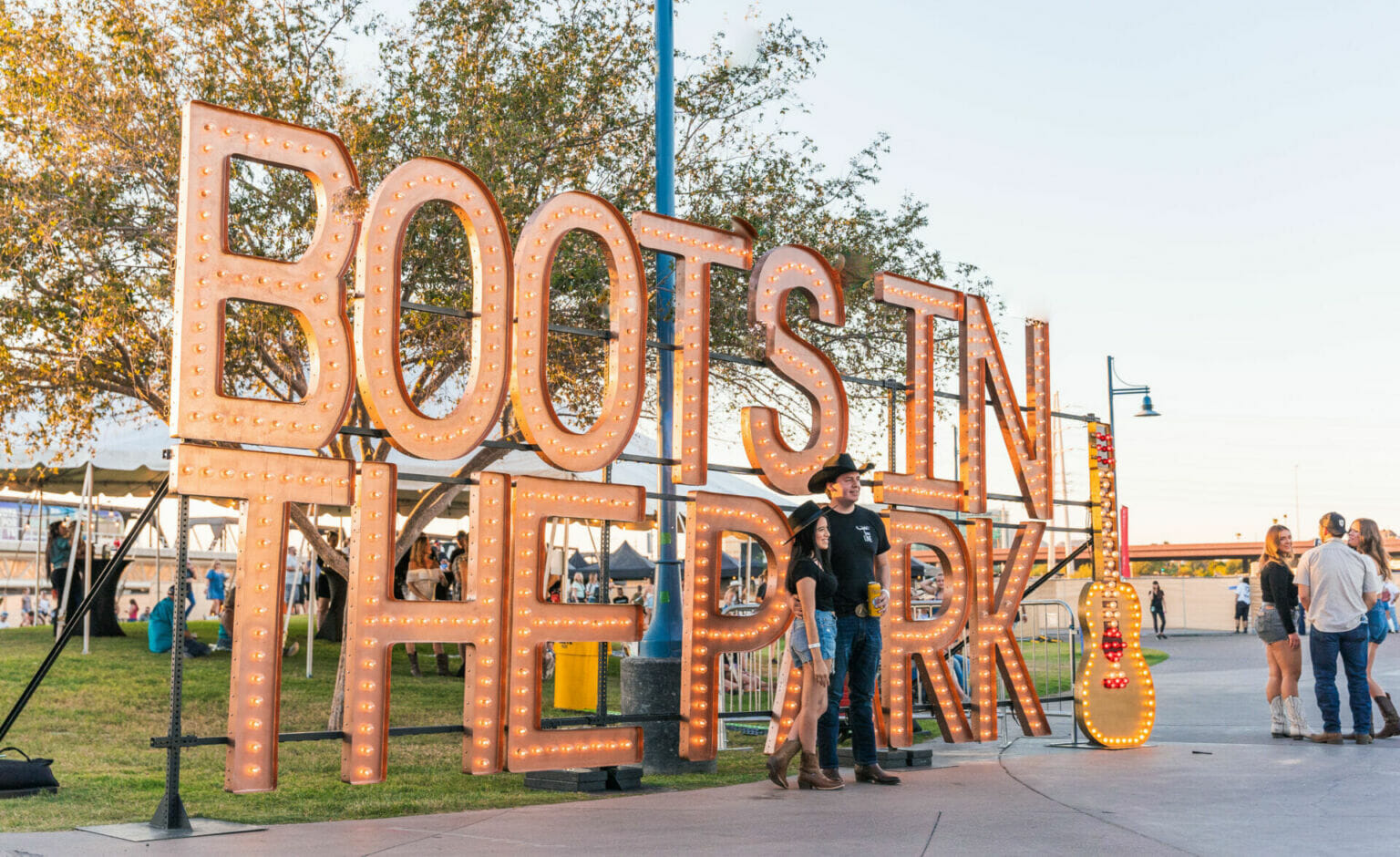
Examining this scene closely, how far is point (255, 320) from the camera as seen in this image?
41.4 ft

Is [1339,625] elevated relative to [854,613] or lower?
lower

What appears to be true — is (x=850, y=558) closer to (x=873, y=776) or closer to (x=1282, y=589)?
(x=873, y=776)

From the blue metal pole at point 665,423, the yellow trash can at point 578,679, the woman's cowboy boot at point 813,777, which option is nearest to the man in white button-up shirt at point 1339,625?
the woman's cowboy boot at point 813,777

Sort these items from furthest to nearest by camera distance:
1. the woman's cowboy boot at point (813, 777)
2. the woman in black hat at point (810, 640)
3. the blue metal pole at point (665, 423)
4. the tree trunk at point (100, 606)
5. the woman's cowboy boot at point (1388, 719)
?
the tree trunk at point (100, 606) → the woman's cowboy boot at point (1388, 719) → the blue metal pole at point (665, 423) → the woman's cowboy boot at point (813, 777) → the woman in black hat at point (810, 640)

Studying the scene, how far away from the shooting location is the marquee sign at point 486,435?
22.5 feet

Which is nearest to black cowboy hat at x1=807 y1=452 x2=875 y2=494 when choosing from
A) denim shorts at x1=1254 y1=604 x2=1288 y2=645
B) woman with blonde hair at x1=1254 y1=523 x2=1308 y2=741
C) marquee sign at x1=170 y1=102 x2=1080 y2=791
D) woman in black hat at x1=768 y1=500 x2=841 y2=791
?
woman in black hat at x1=768 y1=500 x2=841 y2=791

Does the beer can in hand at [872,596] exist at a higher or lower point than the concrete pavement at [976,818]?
higher

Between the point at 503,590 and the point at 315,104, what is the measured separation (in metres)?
7.49

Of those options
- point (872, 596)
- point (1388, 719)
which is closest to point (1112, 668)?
point (1388, 719)

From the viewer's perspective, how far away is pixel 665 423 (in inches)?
395

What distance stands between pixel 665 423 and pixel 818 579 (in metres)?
2.33

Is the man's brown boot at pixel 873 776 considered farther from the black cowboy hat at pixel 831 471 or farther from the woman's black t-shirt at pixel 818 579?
the black cowboy hat at pixel 831 471

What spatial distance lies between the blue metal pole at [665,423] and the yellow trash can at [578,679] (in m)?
2.86

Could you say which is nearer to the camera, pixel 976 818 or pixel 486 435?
pixel 976 818
